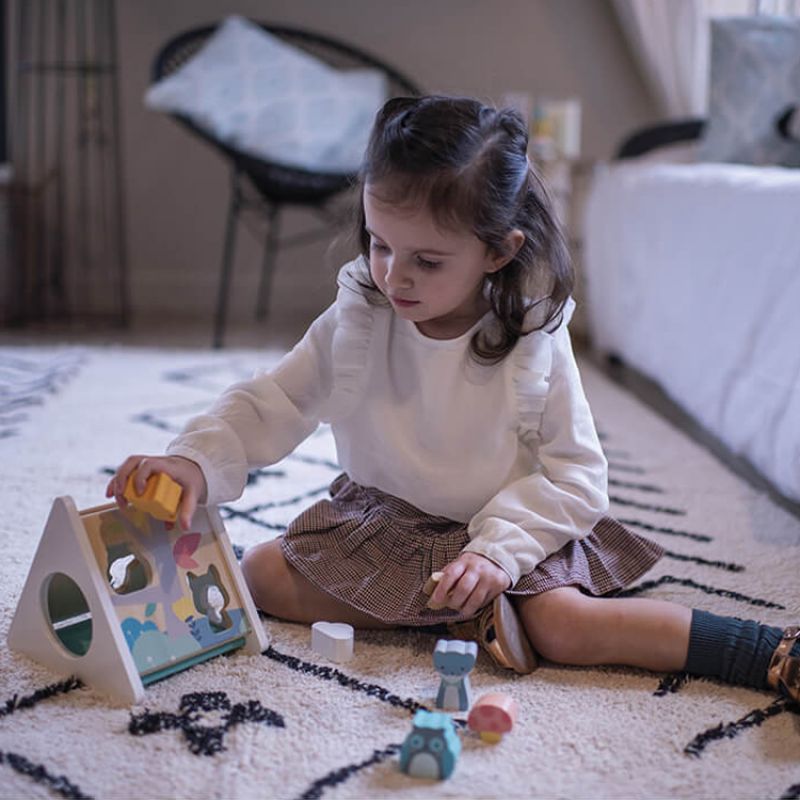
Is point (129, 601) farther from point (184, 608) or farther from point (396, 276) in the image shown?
point (396, 276)

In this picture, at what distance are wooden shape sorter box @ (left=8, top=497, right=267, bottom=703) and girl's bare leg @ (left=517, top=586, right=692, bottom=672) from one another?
0.26m

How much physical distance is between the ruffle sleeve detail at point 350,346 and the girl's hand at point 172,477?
6.7 inches

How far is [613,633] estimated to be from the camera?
0.91m

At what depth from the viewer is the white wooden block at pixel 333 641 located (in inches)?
36.2

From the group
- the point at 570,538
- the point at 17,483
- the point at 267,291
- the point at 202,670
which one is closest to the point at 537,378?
the point at 570,538

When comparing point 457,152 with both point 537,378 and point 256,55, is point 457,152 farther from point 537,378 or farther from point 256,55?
point 256,55

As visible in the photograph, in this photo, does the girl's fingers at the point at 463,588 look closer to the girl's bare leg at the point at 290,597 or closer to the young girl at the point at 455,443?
the young girl at the point at 455,443

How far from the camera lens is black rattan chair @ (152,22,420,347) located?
8.02 ft

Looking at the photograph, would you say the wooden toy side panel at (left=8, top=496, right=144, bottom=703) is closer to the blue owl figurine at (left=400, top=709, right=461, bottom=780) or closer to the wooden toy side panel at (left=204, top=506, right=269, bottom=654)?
the wooden toy side panel at (left=204, top=506, right=269, bottom=654)

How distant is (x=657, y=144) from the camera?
2.58m

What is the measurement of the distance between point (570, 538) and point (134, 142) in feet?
8.59

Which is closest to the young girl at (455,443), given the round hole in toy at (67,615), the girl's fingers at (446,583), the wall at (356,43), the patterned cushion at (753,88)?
the girl's fingers at (446,583)

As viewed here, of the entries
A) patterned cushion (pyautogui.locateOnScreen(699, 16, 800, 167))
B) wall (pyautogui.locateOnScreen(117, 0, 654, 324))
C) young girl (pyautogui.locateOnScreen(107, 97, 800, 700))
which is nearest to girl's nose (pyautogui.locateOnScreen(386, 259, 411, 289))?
young girl (pyautogui.locateOnScreen(107, 97, 800, 700))

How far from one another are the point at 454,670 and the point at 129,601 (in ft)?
0.90
